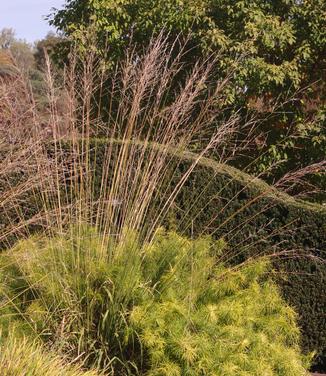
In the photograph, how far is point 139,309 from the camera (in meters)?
3.96

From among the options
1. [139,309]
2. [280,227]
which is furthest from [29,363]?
[280,227]

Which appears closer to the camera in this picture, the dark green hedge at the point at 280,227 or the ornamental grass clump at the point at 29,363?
the ornamental grass clump at the point at 29,363

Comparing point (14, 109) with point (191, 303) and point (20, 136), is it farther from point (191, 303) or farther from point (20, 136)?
point (191, 303)

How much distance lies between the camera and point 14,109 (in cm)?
460

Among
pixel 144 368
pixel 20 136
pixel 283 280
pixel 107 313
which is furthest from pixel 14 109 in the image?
pixel 283 280

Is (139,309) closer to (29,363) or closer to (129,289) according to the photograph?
(129,289)

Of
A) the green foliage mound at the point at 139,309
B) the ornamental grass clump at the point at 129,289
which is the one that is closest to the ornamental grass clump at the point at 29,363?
the ornamental grass clump at the point at 129,289

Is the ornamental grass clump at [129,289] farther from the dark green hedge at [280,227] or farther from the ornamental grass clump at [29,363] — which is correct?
the dark green hedge at [280,227]

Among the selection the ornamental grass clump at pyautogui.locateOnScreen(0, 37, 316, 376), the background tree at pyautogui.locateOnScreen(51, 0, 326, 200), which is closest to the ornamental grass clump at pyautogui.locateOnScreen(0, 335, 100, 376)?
the ornamental grass clump at pyautogui.locateOnScreen(0, 37, 316, 376)

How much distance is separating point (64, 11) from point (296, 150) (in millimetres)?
4085

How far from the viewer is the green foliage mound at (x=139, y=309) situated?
3891mm

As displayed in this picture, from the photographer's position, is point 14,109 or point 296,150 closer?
point 14,109

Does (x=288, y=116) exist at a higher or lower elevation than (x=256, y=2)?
lower

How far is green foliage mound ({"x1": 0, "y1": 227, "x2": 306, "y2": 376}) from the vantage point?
3.89 meters
